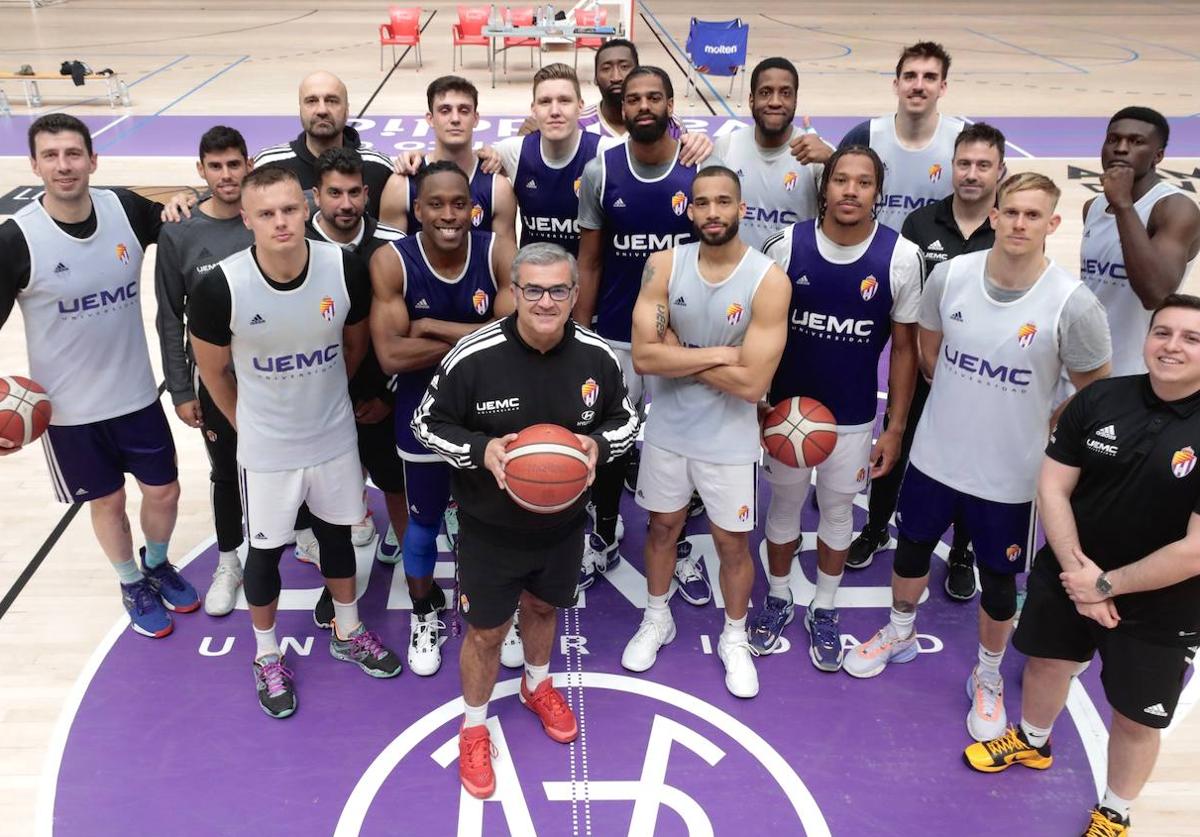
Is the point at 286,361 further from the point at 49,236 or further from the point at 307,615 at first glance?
the point at 307,615

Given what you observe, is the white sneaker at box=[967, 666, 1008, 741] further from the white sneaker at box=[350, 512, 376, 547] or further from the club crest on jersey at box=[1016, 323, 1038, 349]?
the white sneaker at box=[350, 512, 376, 547]

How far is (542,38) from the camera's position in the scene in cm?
1780

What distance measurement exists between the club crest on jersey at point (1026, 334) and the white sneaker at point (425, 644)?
9.90ft

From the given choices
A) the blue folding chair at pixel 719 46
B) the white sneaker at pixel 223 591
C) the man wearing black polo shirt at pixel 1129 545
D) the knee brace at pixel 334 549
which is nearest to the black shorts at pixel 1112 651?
the man wearing black polo shirt at pixel 1129 545

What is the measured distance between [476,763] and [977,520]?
241 cm

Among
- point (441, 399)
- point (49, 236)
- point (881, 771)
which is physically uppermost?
point (49, 236)

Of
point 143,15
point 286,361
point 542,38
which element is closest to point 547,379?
point 286,361

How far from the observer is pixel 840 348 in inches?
172

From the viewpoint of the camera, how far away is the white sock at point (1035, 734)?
4074 mm

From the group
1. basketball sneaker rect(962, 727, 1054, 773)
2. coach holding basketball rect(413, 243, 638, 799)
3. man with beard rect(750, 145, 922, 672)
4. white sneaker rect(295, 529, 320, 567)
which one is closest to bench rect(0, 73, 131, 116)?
white sneaker rect(295, 529, 320, 567)

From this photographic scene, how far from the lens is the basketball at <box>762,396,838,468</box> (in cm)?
430

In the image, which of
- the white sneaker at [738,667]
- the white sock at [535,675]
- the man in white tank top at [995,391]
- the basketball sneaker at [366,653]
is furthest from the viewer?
the basketball sneaker at [366,653]

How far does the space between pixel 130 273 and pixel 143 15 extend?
28053mm

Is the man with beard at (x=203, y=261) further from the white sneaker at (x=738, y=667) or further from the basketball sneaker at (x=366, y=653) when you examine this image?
the white sneaker at (x=738, y=667)
